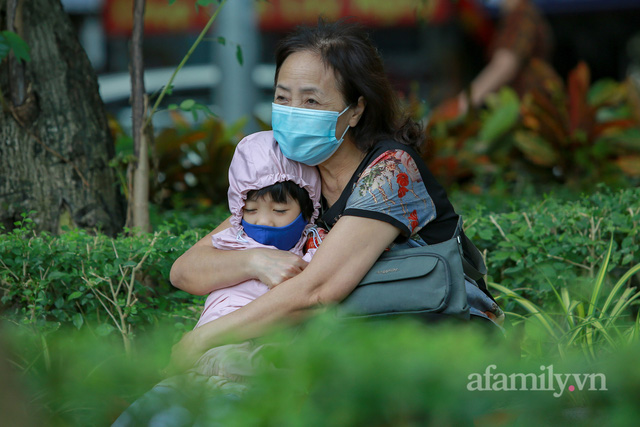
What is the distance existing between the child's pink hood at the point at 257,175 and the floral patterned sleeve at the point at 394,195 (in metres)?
0.24

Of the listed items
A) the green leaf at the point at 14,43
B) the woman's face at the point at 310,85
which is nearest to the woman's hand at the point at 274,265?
the woman's face at the point at 310,85

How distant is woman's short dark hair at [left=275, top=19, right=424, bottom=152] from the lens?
260 centimetres

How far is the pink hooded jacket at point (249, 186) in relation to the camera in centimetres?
255

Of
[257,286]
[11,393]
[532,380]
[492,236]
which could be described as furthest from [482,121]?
[11,393]

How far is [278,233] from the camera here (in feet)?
8.51

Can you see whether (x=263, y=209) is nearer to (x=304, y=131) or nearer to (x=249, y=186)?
(x=249, y=186)

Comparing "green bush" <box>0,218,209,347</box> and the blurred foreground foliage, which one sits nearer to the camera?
the blurred foreground foliage

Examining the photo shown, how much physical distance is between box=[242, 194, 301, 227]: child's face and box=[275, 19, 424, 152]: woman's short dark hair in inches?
13.9

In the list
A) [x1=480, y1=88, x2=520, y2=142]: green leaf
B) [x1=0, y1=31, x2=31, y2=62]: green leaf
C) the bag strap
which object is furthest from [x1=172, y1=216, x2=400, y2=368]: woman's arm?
[x1=480, y1=88, x2=520, y2=142]: green leaf

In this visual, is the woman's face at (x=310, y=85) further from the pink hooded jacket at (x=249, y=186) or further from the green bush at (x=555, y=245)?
the green bush at (x=555, y=245)

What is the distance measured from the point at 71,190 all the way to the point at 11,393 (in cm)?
258

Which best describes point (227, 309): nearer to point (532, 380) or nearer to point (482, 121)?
point (532, 380)

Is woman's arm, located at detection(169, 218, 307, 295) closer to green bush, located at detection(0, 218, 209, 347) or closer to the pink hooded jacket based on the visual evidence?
the pink hooded jacket

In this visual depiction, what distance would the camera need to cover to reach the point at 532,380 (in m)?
1.25
